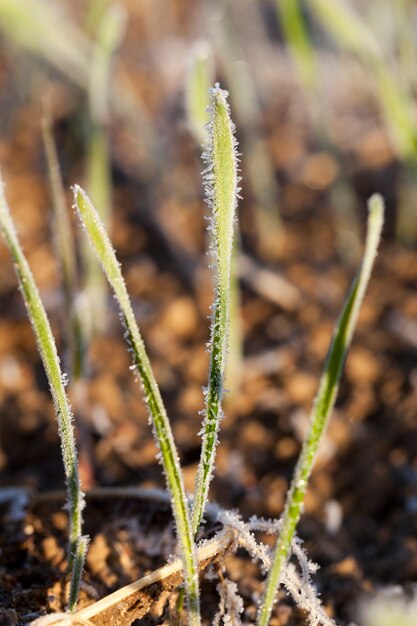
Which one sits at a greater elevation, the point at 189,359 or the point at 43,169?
the point at 43,169

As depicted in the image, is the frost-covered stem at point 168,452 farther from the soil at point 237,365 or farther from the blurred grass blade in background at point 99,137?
the blurred grass blade in background at point 99,137

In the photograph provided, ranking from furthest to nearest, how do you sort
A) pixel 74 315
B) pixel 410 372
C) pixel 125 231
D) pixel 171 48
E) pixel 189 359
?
pixel 171 48 < pixel 125 231 < pixel 189 359 < pixel 410 372 < pixel 74 315

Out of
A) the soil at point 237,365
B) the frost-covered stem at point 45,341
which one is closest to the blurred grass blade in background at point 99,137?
the soil at point 237,365

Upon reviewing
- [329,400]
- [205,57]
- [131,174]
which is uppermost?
[131,174]

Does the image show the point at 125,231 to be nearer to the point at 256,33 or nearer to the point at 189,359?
the point at 189,359

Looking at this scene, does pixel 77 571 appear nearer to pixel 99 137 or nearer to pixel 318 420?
pixel 318 420

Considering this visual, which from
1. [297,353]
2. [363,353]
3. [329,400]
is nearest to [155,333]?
[297,353]
